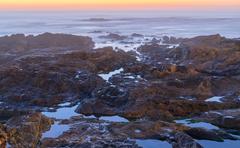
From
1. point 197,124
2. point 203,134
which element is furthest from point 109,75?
point 203,134

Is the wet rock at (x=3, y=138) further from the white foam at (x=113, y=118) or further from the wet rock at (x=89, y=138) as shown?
the white foam at (x=113, y=118)

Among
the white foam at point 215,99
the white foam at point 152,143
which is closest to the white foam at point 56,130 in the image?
the white foam at point 152,143

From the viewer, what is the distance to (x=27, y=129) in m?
19.5

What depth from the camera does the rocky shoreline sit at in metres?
19.6

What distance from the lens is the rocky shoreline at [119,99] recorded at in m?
19.6

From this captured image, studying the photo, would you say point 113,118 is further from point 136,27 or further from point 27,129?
point 136,27

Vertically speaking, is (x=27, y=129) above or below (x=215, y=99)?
above

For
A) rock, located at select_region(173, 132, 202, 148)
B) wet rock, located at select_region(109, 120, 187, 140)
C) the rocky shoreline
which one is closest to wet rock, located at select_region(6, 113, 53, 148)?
the rocky shoreline

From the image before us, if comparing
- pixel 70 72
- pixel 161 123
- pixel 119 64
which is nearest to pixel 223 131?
pixel 161 123

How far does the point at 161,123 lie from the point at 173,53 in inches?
775

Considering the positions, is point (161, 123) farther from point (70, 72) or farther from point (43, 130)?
point (70, 72)

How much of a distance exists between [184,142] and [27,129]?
673 centimetres

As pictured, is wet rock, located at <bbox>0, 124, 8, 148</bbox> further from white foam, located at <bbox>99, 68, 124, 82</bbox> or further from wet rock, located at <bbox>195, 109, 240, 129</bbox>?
white foam, located at <bbox>99, 68, 124, 82</bbox>

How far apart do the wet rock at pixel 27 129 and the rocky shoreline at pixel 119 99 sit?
46 mm
